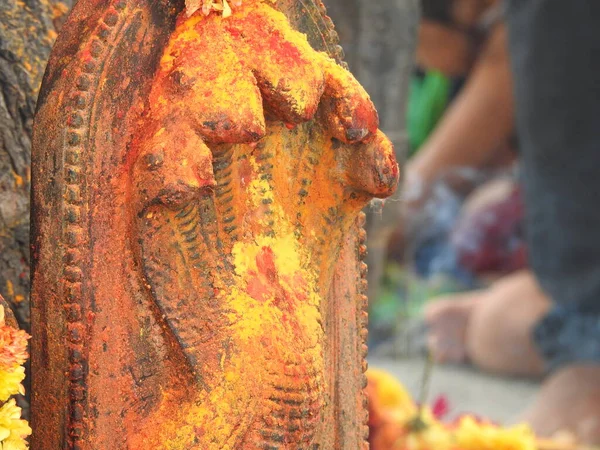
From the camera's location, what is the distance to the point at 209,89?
765mm

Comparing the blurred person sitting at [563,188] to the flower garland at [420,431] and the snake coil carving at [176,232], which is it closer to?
the flower garland at [420,431]

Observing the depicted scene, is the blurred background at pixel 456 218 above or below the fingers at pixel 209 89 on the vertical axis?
above

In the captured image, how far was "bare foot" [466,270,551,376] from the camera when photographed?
3.08 meters

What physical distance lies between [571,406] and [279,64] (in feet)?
5.65

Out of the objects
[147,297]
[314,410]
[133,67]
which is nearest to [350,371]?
[314,410]

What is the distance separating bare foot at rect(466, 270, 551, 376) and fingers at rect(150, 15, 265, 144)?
237cm

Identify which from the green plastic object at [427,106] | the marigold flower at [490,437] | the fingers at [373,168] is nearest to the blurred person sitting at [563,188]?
the marigold flower at [490,437]

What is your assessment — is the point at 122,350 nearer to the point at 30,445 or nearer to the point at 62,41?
the point at 30,445

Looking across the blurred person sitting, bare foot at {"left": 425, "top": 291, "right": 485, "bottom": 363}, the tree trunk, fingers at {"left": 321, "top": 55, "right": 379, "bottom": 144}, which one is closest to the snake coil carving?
fingers at {"left": 321, "top": 55, "right": 379, "bottom": 144}

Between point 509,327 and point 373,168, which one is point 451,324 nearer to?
point 509,327

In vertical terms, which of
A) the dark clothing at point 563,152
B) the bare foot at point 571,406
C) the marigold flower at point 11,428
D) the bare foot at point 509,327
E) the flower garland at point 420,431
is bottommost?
the marigold flower at point 11,428

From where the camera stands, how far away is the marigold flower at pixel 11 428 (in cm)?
73

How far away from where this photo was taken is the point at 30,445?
32.2 inches

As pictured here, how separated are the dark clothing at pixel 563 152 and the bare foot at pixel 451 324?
884 mm
